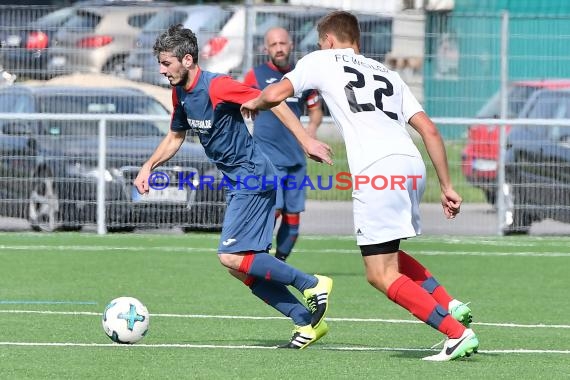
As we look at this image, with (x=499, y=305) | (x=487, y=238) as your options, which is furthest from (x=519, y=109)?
(x=499, y=305)

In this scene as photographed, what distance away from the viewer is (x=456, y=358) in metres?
8.52

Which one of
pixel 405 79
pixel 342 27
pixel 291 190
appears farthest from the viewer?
pixel 405 79

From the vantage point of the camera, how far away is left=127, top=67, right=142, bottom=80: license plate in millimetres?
18953

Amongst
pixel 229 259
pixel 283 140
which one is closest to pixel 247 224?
pixel 229 259

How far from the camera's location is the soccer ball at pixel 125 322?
915 cm

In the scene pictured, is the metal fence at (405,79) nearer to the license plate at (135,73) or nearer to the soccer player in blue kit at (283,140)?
the license plate at (135,73)

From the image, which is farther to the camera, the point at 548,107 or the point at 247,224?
the point at 548,107

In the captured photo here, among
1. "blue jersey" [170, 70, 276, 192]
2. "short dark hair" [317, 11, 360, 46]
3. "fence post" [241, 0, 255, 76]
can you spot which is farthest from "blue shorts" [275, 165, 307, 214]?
"fence post" [241, 0, 255, 76]

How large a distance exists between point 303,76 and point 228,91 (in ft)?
2.75

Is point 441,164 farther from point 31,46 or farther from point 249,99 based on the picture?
point 31,46

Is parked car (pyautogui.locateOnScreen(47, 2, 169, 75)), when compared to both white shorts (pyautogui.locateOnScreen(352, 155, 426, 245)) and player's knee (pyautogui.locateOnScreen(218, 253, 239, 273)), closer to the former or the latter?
player's knee (pyautogui.locateOnScreen(218, 253, 239, 273))

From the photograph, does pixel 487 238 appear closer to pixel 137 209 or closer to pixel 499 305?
pixel 137 209

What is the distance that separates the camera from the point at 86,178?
1800cm

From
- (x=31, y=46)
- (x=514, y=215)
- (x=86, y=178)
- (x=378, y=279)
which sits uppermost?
(x=31, y=46)
